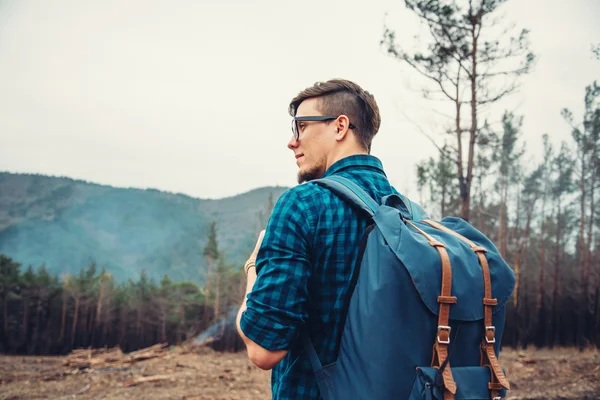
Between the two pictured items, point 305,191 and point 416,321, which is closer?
point 416,321

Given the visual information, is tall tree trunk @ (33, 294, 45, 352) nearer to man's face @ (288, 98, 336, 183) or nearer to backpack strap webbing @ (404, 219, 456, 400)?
man's face @ (288, 98, 336, 183)

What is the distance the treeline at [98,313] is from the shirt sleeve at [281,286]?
28063mm

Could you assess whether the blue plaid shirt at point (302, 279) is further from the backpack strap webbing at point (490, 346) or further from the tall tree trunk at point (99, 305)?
the tall tree trunk at point (99, 305)

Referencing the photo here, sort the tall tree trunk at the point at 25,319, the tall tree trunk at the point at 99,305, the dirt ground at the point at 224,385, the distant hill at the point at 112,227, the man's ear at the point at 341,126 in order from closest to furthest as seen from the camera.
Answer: the man's ear at the point at 341,126 → the dirt ground at the point at 224,385 → the tall tree trunk at the point at 25,319 → the tall tree trunk at the point at 99,305 → the distant hill at the point at 112,227

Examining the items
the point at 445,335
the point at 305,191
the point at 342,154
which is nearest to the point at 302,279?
the point at 305,191

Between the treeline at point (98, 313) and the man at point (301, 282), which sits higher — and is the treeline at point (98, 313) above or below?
below

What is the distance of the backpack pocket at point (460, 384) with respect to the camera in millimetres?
→ 1123

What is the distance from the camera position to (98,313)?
31.3 meters

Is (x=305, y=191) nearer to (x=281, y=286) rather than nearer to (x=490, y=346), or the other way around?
(x=281, y=286)

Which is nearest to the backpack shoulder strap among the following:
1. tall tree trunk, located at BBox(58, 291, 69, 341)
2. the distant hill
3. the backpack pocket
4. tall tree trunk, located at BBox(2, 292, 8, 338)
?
the backpack pocket

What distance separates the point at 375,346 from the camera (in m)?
1.13

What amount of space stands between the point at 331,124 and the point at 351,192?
32cm

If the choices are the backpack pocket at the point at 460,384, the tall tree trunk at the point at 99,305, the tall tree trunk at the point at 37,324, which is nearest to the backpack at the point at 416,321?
the backpack pocket at the point at 460,384

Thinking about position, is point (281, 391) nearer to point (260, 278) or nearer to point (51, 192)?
point (260, 278)
